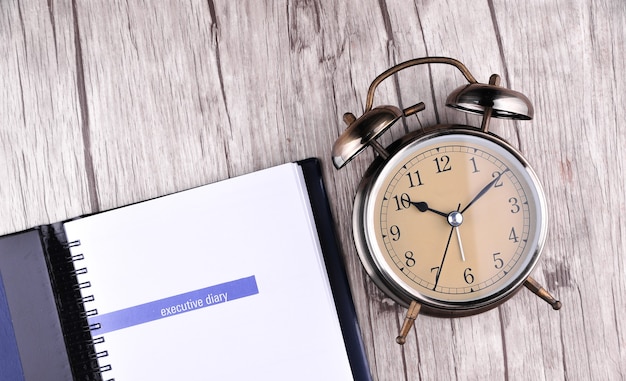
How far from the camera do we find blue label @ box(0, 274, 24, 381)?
1.01 metres

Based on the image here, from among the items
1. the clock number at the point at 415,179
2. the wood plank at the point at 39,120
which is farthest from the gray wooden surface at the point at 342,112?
the clock number at the point at 415,179

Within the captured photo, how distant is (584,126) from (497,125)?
0.48ft

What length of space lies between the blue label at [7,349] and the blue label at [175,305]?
0.14 meters

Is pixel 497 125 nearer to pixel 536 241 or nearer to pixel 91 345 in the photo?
pixel 536 241

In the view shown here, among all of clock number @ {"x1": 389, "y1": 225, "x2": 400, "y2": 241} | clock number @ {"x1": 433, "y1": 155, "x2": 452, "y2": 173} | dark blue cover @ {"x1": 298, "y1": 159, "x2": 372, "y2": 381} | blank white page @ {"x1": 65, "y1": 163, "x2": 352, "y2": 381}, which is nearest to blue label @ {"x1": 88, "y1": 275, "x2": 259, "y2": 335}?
blank white page @ {"x1": 65, "y1": 163, "x2": 352, "y2": 381}

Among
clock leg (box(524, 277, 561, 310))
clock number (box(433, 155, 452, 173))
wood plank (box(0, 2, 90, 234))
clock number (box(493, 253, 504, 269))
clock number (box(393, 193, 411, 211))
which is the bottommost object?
clock leg (box(524, 277, 561, 310))

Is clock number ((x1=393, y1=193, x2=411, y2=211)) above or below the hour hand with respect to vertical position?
above

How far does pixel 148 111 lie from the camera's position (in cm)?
104

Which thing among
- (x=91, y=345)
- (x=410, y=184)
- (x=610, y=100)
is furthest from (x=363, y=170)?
(x=91, y=345)

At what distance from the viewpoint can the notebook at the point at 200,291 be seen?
3.28 ft

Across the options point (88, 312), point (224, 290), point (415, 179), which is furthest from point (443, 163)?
point (88, 312)

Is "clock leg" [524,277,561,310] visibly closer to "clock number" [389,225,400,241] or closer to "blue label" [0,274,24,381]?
"clock number" [389,225,400,241]

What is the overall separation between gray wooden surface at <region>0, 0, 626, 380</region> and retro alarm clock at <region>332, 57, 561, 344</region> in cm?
10

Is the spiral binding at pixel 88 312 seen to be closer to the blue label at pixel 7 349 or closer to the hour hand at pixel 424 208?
the blue label at pixel 7 349
